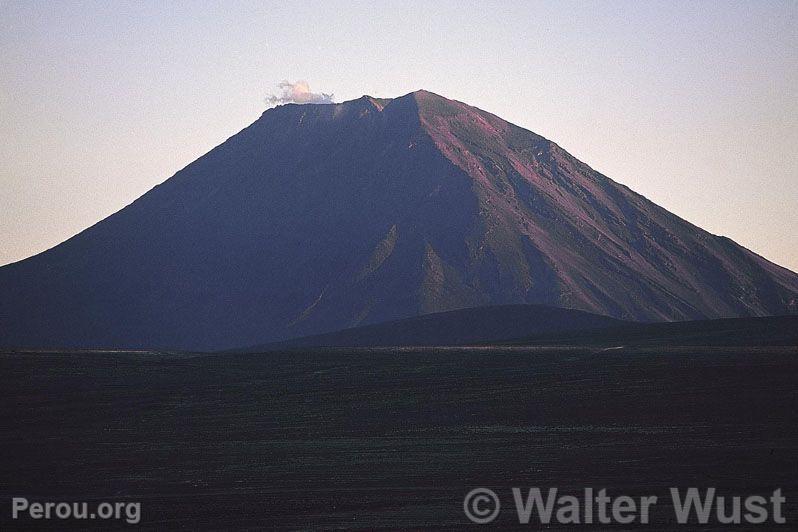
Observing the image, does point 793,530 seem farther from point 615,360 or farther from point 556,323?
point 556,323

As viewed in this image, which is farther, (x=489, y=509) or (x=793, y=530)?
(x=489, y=509)

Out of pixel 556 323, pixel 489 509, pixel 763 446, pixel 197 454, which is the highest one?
pixel 556 323

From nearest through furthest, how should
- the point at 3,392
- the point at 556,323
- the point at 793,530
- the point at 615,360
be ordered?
the point at 793,530
the point at 3,392
the point at 615,360
the point at 556,323

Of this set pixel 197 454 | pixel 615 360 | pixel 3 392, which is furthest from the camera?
pixel 615 360

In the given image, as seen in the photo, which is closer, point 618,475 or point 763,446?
point 618,475

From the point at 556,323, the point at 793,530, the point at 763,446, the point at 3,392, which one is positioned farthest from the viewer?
the point at 556,323

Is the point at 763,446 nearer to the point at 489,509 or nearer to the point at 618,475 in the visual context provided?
the point at 618,475

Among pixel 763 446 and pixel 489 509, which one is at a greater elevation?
pixel 763 446

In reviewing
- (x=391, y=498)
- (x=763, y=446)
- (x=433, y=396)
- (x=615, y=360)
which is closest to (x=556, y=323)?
(x=615, y=360)

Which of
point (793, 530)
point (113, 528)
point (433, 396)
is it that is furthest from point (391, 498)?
point (433, 396)
